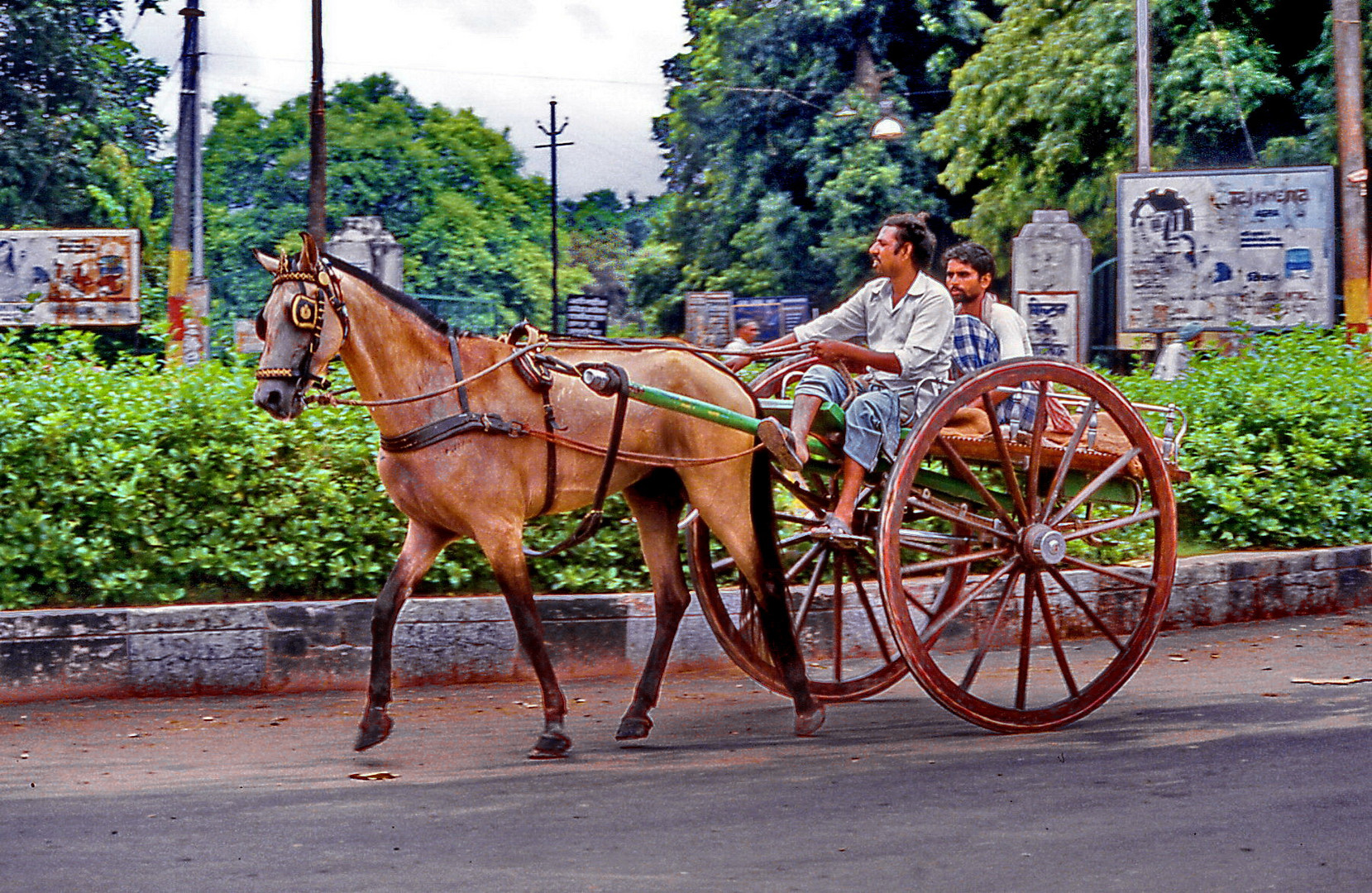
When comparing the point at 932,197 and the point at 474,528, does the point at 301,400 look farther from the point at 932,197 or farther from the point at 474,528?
the point at 932,197

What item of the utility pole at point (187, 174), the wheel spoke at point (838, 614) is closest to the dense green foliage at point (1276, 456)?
the wheel spoke at point (838, 614)

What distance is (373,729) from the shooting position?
5.80 m

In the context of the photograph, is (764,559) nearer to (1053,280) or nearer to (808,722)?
(808,722)

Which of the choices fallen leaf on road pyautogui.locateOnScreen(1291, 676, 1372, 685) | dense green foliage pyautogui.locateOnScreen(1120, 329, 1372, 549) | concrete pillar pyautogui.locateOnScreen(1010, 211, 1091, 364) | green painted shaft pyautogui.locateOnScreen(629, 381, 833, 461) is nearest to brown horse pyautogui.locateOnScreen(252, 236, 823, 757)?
green painted shaft pyautogui.locateOnScreen(629, 381, 833, 461)

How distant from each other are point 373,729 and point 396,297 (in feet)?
5.45

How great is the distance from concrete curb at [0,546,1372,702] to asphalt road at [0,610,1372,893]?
0.14 m

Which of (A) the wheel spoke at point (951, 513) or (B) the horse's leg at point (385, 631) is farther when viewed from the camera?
(A) the wheel spoke at point (951, 513)

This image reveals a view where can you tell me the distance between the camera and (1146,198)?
1933 cm

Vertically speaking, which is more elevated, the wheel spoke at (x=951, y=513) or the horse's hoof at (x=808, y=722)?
the wheel spoke at (x=951, y=513)

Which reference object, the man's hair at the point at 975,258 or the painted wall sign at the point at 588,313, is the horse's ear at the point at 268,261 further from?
the painted wall sign at the point at 588,313

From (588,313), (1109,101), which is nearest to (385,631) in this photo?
(1109,101)

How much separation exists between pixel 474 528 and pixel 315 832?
4.66 ft

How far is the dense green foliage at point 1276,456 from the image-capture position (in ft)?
30.3

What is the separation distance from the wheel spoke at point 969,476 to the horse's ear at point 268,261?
260cm
